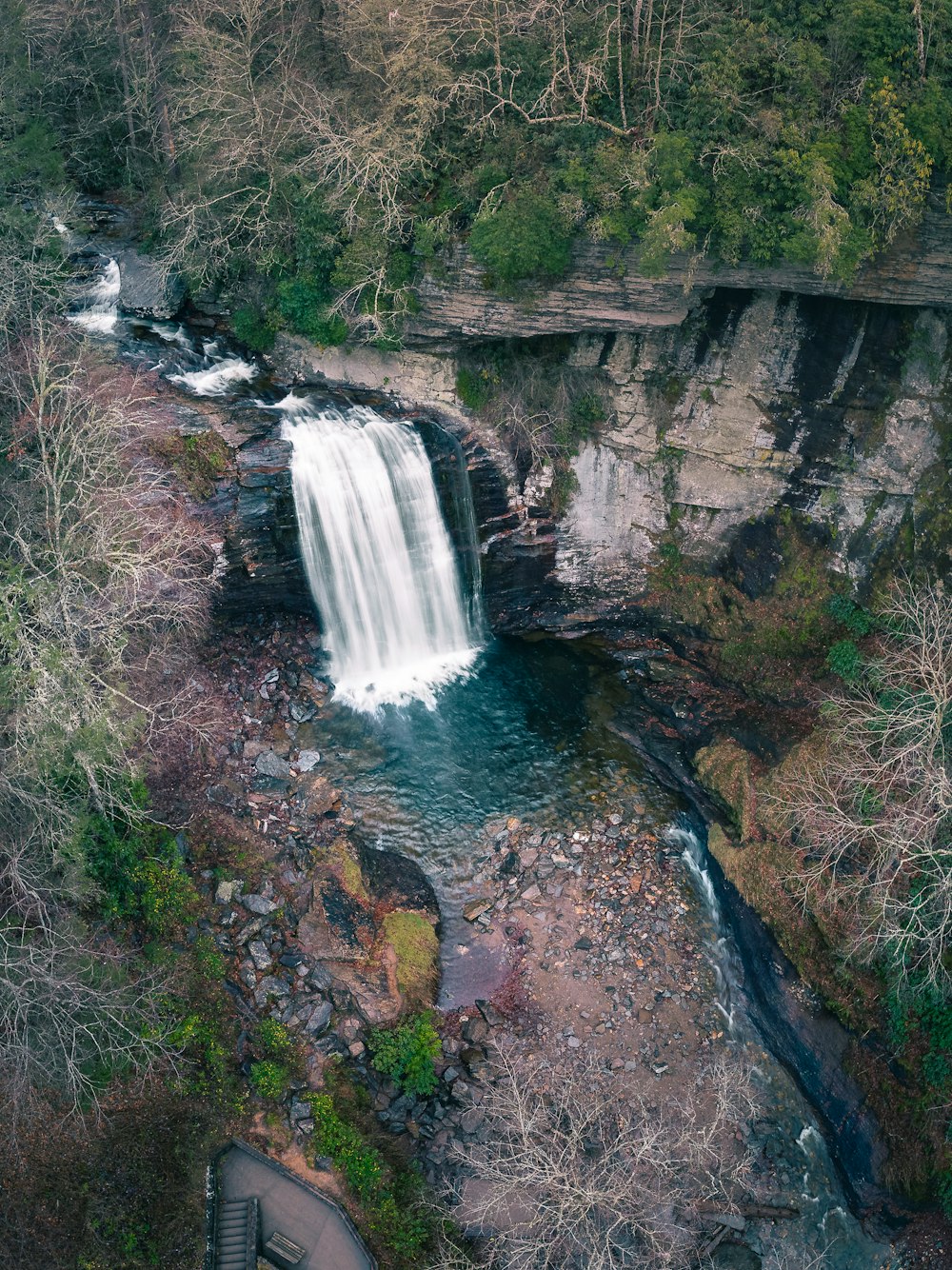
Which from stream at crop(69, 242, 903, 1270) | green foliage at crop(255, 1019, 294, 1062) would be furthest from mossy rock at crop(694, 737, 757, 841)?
green foliage at crop(255, 1019, 294, 1062)

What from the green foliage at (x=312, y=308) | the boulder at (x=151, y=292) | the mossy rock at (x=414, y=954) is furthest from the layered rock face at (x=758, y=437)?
the boulder at (x=151, y=292)

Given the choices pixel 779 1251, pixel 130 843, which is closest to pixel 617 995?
pixel 779 1251

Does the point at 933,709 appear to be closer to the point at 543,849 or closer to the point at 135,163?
the point at 543,849

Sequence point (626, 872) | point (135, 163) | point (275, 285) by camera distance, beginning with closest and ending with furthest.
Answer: point (626, 872) → point (275, 285) → point (135, 163)

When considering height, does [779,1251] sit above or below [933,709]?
below

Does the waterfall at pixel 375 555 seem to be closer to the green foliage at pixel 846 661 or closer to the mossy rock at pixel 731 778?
the mossy rock at pixel 731 778

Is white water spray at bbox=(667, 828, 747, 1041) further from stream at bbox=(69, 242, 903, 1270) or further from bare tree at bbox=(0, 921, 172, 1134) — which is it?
bare tree at bbox=(0, 921, 172, 1134)
